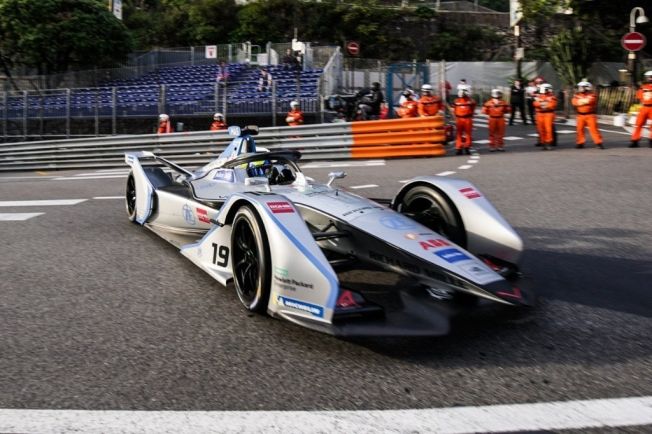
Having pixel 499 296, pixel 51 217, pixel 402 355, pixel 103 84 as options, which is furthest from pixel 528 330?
pixel 103 84

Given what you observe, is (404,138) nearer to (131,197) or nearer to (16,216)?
(131,197)

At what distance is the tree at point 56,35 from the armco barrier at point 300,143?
18.5 meters

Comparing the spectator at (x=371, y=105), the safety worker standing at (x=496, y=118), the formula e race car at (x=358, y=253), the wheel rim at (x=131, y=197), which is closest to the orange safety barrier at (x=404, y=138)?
the safety worker standing at (x=496, y=118)

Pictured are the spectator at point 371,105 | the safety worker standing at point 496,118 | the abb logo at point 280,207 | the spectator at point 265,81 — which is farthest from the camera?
the spectator at point 265,81

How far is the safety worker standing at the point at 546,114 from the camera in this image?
53.3 feet

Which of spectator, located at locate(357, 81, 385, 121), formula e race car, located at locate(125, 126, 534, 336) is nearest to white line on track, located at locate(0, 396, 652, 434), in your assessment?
formula e race car, located at locate(125, 126, 534, 336)

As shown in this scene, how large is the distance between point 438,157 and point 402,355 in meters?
12.3

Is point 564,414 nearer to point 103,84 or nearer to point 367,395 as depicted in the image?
point 367,395

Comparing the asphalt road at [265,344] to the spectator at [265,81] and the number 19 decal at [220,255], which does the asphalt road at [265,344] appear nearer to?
the number 19 decal at [220,255]

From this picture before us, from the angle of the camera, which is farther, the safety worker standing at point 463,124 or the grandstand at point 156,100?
the grandstand at point 156,100

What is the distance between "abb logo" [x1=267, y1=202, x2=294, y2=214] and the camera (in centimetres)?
428

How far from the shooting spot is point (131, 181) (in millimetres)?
8086

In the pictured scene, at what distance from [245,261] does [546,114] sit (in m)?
13.6

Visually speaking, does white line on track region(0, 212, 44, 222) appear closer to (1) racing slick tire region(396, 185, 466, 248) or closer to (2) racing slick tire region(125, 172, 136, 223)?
(2) racing slick tire region(125, 172, 136, 223)
